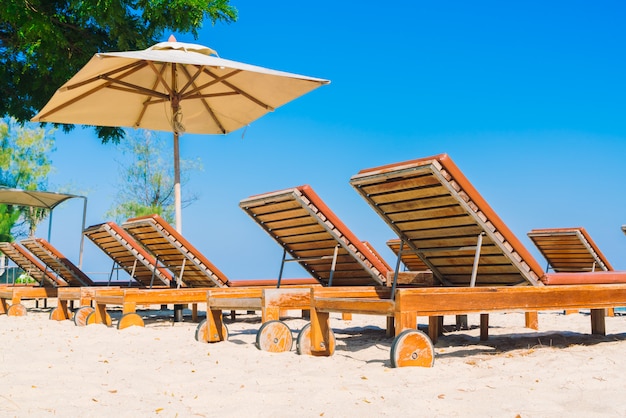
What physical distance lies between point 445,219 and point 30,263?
380 inches

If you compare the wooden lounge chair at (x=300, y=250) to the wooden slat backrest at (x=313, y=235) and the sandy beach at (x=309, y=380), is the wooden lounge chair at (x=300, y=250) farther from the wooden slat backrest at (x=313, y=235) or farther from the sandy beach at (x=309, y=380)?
the sandy beach at (x=309, y=380)

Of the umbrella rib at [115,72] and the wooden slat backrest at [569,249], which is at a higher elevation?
the umbrella rib at [115,72]

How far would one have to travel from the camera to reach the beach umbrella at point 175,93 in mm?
9250

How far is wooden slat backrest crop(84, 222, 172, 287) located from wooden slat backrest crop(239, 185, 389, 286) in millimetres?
2851

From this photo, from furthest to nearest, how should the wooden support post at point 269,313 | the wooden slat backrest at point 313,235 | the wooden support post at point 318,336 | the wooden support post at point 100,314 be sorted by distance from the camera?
the wooden support post at point 100,314 < the wooden slat backrest at point 313,235 < the wooden support post at point 269,313 < the wooden support post at point 318,336

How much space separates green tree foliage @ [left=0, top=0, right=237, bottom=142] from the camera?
15.9m

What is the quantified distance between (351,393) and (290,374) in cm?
81

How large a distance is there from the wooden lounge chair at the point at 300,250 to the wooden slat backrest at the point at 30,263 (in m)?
6.68

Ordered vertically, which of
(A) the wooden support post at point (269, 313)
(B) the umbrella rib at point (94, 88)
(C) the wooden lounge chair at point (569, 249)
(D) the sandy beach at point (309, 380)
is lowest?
(D) the sandy beach at point (309, 380)

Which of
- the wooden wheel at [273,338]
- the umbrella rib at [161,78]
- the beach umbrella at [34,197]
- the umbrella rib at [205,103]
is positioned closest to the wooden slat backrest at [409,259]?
the umbrella rib at [205,103]

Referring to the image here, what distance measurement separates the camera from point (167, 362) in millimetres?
5023

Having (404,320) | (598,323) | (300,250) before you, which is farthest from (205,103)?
(404,320)

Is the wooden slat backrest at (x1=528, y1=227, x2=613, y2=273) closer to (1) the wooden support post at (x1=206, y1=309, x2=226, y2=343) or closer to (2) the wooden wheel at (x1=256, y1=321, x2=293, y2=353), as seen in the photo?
(1) the wooden support post at (x1=206, y1=309, x2=226, y2=343)

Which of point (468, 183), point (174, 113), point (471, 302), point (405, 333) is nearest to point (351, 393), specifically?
point (405, 333)
